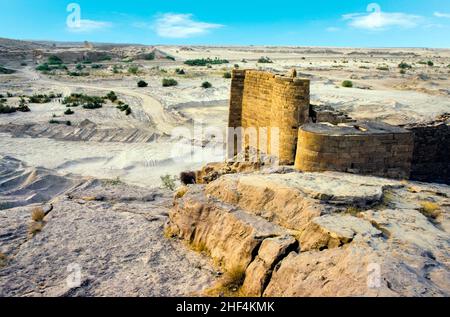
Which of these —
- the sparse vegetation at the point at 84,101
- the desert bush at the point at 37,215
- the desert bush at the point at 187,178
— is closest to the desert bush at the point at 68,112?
the sparse vegetation at the point at 84,101

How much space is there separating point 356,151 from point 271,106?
134 inches

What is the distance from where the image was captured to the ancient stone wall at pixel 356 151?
8.42 m

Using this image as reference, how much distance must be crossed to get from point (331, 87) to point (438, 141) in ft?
71.0

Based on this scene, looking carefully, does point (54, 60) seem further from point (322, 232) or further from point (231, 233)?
point (322, 232)

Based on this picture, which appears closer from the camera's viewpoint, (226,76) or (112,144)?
(112,144)

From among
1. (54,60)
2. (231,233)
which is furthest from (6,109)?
(54,60)

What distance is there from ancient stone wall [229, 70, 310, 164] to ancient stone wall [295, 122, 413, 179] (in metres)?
1.38

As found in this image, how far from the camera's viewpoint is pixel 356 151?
8461 mm

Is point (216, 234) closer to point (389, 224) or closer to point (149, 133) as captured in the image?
point (389, 224)

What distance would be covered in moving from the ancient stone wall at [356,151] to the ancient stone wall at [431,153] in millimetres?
1846
